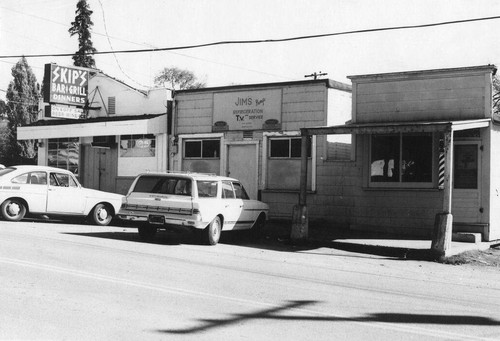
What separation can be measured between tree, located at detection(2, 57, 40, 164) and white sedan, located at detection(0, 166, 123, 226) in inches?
1404

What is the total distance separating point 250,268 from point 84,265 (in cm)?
280

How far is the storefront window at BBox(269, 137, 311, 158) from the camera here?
19266 millimetres

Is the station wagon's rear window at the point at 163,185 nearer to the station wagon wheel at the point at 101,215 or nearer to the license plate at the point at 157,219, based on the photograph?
the license plate at the point at 157,219

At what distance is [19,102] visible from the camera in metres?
53.9

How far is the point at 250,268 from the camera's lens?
418 inches

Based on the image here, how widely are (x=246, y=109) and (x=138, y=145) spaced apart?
5.27 meters

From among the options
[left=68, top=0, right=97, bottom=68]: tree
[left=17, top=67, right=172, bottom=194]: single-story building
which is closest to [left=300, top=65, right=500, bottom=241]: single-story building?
[left=17, top=67, right=172, bottom=194]: single-story building

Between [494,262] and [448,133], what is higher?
[448,133]

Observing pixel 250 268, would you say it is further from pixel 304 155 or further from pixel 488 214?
pixel 488 214

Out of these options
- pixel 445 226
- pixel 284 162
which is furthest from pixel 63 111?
pixel 445 226

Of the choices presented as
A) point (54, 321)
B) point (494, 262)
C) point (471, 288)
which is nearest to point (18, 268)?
point (54, 321)

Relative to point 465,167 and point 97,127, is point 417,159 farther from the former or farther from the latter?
point 97,127

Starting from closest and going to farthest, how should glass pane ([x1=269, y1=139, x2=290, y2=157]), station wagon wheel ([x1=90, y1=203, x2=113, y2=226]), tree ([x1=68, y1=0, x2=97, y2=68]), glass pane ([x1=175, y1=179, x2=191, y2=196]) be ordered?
1. glass pane ([x1=175, y1=179, x2=191, y2=196])
2. station wagon wheel ([x1=90, y1=203, x2=113, y2=226])
3. glass pane ([x1=269, y1=139, x2=290, y2=157])
4. tree ([x1=68, y1=0, x2=97, y2=68])

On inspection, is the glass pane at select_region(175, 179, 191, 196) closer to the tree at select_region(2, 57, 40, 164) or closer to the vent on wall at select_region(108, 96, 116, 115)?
the vent on wall at select_region(108, 96, 116, 115)
